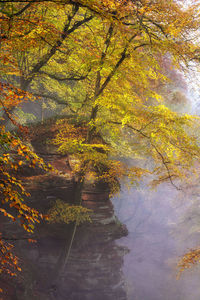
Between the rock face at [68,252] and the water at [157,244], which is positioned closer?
the rock face at [68,252]

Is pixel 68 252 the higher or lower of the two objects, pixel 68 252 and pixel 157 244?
the lower

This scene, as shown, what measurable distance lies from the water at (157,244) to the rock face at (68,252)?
82.6 inches

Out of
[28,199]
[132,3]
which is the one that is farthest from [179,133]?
[28,199]

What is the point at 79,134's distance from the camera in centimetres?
905

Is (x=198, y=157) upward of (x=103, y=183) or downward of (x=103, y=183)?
downward

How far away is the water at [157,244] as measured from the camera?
52.1 feet

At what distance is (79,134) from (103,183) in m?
2.83

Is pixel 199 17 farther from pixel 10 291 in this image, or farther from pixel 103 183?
pixel 10 291

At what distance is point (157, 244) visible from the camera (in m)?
20.5

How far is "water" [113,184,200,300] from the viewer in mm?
15875

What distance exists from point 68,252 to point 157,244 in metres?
13.4

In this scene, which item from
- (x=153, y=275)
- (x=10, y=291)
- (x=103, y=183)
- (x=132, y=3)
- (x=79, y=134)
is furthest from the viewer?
(x=153, y=275)

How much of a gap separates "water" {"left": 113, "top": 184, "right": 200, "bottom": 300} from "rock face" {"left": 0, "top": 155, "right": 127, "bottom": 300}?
2098mm

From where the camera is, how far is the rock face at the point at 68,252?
9500 millimetres
